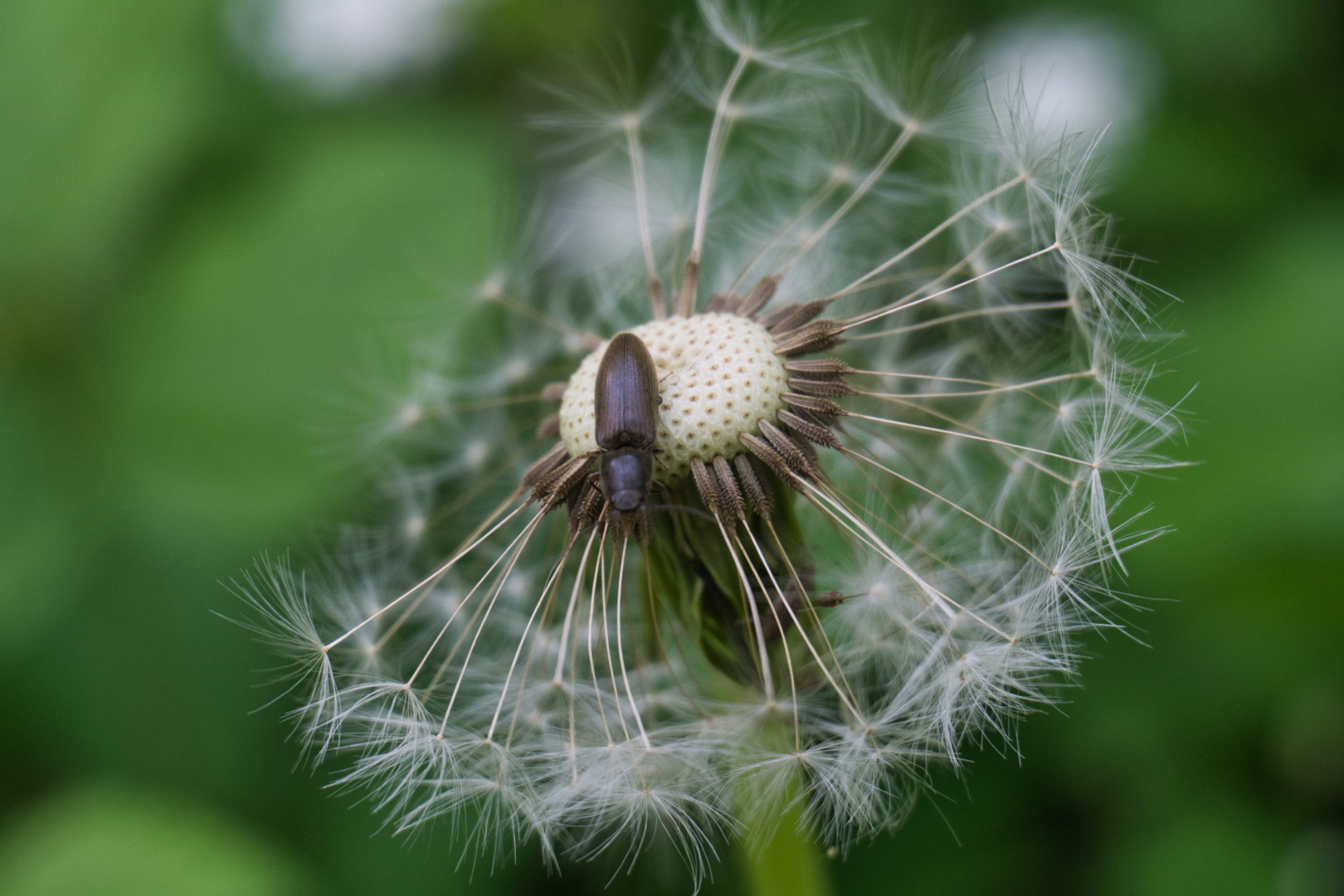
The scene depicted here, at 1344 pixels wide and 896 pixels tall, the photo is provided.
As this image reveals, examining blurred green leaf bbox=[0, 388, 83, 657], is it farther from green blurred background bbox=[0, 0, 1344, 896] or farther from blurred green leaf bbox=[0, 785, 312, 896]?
blurred green leaf bbox=[0, 785, 312, 896]

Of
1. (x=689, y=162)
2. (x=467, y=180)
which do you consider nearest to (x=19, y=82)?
(x=467, y=180)

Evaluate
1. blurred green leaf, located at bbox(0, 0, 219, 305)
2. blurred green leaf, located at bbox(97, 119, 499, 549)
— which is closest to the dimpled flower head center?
blurred green leaf, located at bbox(97, 119, 499, 549)

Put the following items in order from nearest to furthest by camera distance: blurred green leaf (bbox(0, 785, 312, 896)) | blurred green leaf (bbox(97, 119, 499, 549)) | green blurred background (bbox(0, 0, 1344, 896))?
blurred green leaf (bbox(0, 785, 312, 896))
green blurred background (bbox(0, 0, 1344, 896))
blurred green leaf (bbox(97, 119, 499, 549))

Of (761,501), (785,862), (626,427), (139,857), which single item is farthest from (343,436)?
(785,862)

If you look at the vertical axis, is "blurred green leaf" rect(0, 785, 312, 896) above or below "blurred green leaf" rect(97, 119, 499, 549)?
Answer: below

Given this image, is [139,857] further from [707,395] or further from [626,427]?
[707,395]

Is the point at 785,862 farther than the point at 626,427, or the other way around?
the point at 785,862
